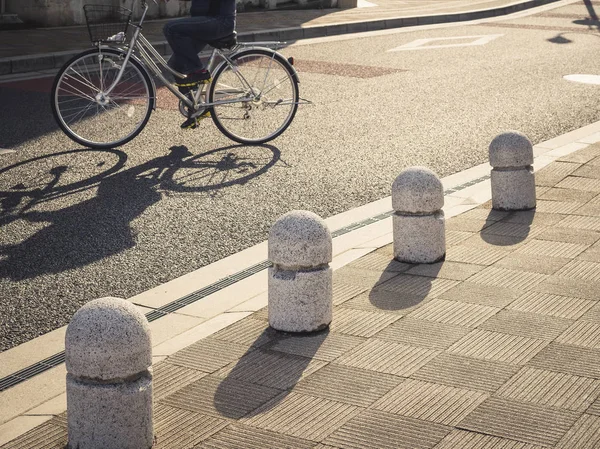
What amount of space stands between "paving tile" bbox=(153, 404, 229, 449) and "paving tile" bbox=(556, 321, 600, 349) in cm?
171

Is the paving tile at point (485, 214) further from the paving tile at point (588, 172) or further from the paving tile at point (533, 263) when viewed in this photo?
the paving tile at point (588, 172)

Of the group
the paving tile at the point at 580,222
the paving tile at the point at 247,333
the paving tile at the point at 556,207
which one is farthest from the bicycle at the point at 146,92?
the paving tile at the point at 247,333

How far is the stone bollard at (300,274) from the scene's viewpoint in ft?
16.0

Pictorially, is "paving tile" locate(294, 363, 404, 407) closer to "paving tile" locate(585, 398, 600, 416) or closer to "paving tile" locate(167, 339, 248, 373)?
"paving tile" locate(167, 339, 248, 373)

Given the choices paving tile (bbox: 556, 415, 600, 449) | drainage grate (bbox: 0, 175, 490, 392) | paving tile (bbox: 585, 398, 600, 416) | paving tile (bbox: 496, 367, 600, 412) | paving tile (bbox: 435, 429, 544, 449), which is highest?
paving tile (bbox: 556, 415, 600, 449)

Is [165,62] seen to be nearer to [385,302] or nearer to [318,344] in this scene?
[385,302]

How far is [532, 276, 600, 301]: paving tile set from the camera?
5469 millimetres

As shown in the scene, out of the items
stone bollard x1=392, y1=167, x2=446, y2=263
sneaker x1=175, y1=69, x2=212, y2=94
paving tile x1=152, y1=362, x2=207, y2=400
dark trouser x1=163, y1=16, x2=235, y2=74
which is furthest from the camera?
sneaker x1=175, y1=69, x2=212, y2=94

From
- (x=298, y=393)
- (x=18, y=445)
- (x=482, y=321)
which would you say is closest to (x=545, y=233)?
(x=482, y=321)

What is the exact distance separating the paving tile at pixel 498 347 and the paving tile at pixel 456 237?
63.2 inches

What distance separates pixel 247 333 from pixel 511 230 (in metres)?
2.44

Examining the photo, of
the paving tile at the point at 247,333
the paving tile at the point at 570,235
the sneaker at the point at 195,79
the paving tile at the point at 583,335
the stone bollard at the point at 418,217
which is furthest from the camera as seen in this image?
the sneaker at the point at 195,79

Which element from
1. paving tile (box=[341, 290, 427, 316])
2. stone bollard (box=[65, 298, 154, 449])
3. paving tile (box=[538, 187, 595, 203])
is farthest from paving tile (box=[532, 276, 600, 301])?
stone bollard (box=[65, 298, 154, 449])

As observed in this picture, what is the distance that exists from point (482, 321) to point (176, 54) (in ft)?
16.2
